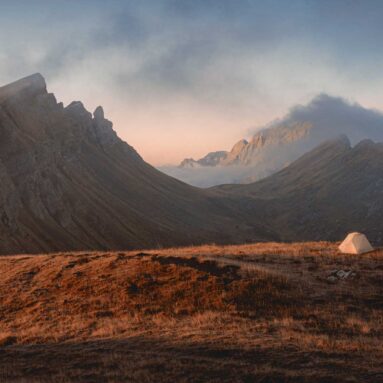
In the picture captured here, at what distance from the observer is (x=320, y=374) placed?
1102 centimetres

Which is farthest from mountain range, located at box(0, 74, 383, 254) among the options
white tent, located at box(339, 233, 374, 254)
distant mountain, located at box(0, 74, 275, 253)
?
white tent, located at box(339, 233, 374, 254)

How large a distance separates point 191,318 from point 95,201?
112 metres

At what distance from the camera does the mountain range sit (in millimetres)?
103675

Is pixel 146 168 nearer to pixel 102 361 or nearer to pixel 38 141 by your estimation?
pixel 38 141

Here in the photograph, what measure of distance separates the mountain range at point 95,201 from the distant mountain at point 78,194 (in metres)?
0.32

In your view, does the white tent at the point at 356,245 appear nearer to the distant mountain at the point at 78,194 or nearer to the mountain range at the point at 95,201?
the mountain range at the point at 95,201

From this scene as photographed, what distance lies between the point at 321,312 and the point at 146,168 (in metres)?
180

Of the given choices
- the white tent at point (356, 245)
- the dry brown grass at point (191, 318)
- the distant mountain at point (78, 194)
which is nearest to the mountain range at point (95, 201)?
the distant mountain at point (78, 194)

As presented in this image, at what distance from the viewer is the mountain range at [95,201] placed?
10368 cm

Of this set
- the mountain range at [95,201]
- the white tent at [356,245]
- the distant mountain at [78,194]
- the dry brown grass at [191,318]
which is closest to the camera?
the dry brown grass at [191,318]

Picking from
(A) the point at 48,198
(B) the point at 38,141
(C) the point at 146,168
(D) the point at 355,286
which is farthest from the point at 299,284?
(C) the point at 146,168

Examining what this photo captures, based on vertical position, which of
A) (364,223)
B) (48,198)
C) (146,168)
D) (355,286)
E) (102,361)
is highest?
(146,168)

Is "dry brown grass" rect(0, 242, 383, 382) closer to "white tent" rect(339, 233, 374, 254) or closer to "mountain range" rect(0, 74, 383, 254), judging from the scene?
"white tent" rect(339, 233, 374, 254)

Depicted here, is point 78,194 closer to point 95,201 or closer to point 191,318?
point 95,201
